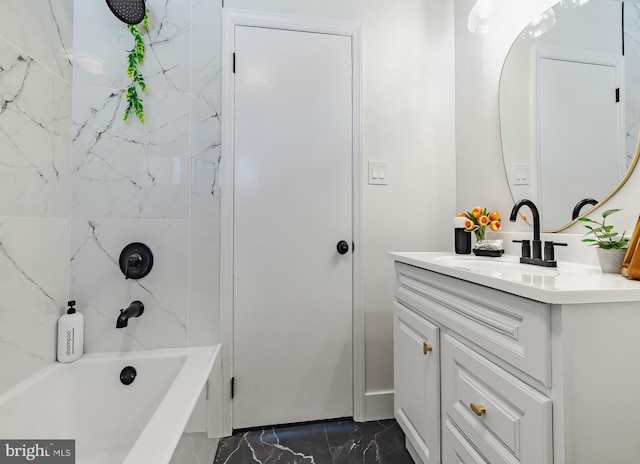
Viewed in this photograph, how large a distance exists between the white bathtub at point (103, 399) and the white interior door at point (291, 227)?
34cm

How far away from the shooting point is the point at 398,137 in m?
1.73

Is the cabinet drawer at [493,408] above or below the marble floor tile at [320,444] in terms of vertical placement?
above

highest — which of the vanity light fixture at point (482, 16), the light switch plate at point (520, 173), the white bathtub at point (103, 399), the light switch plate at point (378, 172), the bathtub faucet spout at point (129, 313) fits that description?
→ the vanity light fixture at point (482, 16)

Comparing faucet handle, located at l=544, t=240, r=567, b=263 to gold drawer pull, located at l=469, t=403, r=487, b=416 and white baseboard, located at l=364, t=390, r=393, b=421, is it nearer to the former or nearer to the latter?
gold drawer pull, located at l=469, t=403, r=487, b=416

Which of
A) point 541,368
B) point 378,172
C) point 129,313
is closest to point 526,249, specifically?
point 541,368

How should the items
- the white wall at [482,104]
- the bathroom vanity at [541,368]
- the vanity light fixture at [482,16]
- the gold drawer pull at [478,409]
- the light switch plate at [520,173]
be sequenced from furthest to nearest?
the vanity light fixture at [482,16] < the white wall at [482,104] < the light switch plate at [520,173] < the gold drawer pull at [478,409] < the bathroom vanity at [541,368]

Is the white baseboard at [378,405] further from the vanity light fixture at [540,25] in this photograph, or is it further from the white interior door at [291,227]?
the vanity light fixture at [540,25]

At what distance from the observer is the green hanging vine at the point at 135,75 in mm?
1437

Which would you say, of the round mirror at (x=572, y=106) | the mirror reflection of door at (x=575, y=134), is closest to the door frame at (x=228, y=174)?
the round mirror at (x=572, y=106)

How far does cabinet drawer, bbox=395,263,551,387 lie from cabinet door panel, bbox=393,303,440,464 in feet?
0.29

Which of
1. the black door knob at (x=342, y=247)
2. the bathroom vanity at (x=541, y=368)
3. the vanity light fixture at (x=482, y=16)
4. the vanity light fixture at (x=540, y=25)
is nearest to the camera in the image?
the bathroom vanity at (x=541, y=368)

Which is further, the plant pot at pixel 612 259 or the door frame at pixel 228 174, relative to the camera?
the door frame at pixel 228 174

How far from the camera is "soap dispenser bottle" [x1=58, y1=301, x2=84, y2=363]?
4.31 feet

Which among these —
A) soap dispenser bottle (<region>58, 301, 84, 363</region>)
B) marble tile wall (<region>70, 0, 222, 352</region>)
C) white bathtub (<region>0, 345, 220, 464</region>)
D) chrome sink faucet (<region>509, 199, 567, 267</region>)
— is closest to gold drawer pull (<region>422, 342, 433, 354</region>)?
chrome sink faucet (<region>509, 199, 567, 267</region>)
